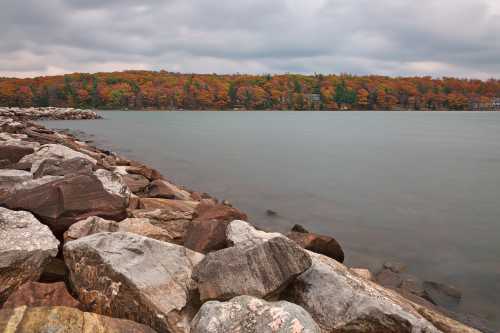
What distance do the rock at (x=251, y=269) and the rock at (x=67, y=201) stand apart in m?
2.22

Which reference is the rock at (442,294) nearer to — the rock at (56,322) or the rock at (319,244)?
the rock at (319,244)

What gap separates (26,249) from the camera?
462 cm

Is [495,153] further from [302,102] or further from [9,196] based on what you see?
[302,102]

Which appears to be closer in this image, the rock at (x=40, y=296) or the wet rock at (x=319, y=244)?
the rock at (x=40, y=296)

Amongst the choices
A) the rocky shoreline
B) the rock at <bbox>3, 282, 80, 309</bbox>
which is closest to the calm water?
the rocky shoreline

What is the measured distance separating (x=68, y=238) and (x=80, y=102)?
132358mm

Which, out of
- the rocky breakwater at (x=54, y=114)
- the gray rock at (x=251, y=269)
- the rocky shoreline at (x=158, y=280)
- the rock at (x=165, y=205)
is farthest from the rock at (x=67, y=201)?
the rocky breakwater at (x=54, y=114)

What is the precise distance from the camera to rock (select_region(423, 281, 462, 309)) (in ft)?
25.7

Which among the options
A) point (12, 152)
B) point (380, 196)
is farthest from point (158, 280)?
point (380, 196)

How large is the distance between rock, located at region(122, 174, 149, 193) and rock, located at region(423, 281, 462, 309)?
278 inches

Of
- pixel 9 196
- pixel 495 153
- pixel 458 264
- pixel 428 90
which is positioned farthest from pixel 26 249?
pixel 428 90

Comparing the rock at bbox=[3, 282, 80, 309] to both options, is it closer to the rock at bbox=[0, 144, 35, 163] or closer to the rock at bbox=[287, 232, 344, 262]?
the rock at bbox=[287, 232, 344, 262]

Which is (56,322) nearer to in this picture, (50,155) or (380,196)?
(50,155)

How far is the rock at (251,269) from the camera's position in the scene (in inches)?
176
